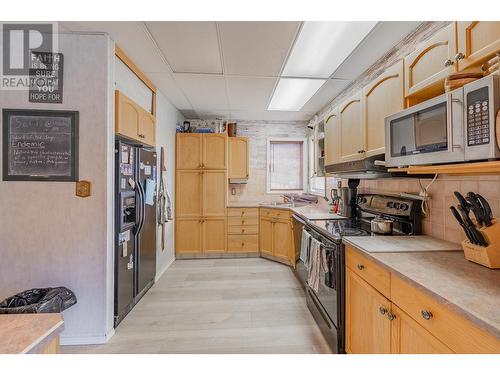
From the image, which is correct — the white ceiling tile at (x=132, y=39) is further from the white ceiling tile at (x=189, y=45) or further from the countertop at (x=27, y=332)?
the countertop at (x=27, y=332)

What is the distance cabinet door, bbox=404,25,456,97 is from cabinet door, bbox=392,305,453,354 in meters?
1.18

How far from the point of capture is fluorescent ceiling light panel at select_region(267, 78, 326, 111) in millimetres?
2855

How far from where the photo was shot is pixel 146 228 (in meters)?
2.61

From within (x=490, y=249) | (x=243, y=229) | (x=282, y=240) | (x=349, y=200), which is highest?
(x=349, y=200)

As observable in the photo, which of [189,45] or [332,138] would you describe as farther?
[332,138]

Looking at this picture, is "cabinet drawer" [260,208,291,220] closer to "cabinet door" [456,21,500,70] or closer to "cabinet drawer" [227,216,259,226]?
"cabinet drawer" [227,216,259,226]

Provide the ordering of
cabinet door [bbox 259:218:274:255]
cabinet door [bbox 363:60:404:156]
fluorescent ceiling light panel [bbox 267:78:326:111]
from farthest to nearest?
cabinet door [bbox 259:218:274:255] → fluorescent ceiling light panel [bbox 267:78:326:111] → cabinet door [bbox 363:60:404:156]

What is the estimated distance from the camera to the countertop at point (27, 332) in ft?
2.09

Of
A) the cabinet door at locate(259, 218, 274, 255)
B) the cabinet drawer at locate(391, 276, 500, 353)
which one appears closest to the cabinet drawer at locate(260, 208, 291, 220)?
the cabinet door at locate(259, 218, 274, 255)

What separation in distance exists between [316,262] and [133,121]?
214cm

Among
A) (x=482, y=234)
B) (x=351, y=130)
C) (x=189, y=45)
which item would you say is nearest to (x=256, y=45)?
(x=189, y=45)

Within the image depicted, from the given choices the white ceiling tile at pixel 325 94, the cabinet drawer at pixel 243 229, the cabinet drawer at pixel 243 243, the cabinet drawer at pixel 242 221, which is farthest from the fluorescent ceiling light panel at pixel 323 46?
the cabinet drawer at pixel 243 243

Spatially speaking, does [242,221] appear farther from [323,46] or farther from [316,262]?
[323,46]

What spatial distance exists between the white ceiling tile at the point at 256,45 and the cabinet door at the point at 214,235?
2338 mm
